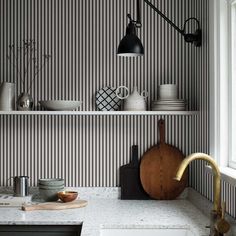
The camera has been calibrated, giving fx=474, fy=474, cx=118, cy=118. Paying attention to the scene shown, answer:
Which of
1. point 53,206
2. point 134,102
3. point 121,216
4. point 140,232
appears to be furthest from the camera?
point 134,102

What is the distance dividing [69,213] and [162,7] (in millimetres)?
1524

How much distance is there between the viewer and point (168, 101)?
9.90 ft

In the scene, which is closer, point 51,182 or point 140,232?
point 140,232

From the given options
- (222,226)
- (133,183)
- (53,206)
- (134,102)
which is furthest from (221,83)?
(53,206)

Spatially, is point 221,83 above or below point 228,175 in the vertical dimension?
above

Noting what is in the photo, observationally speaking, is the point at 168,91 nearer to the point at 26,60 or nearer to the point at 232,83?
the point at 232,83

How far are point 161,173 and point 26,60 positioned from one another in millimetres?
1186

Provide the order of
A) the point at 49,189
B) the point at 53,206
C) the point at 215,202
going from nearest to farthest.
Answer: the point at 215,202 < the point at 53,206 < the point at 49,189

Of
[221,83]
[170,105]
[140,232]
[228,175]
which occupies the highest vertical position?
[221,83]

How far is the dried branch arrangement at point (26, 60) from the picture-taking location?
10.5ft

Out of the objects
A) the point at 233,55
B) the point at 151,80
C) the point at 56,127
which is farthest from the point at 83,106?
the point at 233,55

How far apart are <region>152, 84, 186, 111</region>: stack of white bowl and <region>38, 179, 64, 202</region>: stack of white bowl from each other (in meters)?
0.79

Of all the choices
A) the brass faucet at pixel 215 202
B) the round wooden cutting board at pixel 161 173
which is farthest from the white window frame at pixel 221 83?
the round wooden cutting board at pixel 161 173

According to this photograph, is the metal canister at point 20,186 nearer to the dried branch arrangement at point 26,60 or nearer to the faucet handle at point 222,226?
the dried branch arrangement at point 26,60
